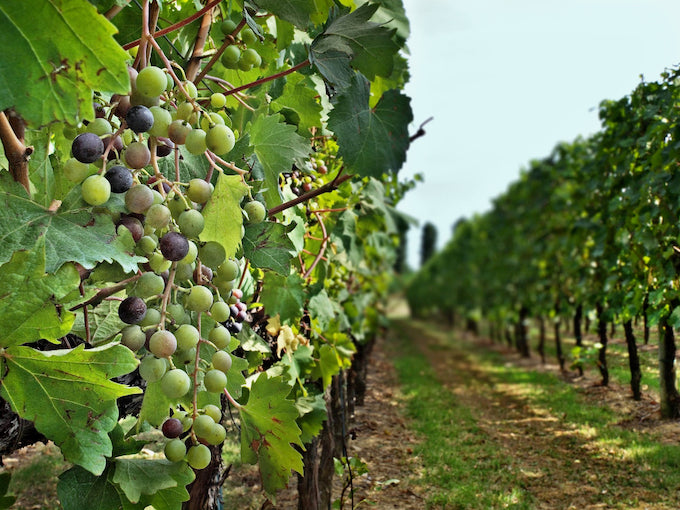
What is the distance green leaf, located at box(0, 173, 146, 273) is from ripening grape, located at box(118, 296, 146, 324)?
4.0 inches

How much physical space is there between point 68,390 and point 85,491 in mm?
297

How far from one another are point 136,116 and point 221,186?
0.18m

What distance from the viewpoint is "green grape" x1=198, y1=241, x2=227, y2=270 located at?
98cm

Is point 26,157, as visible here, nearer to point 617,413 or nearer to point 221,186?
point 221,186

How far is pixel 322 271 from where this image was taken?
115 inches

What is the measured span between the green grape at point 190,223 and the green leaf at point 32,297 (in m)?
0.17

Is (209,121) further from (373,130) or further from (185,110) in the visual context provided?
(373,130)

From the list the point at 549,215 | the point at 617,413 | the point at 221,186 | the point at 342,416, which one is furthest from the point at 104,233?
the point at 549,215

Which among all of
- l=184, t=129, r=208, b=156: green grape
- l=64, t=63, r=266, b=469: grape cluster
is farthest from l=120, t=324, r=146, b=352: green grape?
l=184, t=129, r=208, b=156: green grape

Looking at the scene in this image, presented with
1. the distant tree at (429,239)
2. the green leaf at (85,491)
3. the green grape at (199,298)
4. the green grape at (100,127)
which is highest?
the distant tree at (429,239)

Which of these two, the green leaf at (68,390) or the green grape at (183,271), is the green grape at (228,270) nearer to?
the green grape at (183,271)

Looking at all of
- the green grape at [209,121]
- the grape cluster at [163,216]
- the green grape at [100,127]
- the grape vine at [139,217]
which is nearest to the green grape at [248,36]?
the grape vine at [139,217]

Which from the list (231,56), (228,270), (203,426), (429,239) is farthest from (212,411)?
(429,239)

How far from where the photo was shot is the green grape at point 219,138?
90 cm
